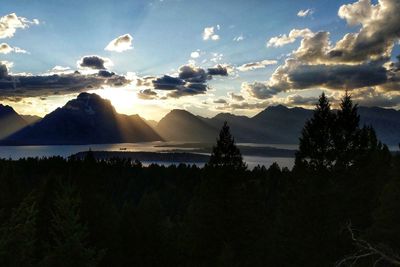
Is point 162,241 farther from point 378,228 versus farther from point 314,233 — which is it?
point 378,228

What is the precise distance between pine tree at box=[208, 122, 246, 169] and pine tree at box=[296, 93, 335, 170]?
5.34 metres

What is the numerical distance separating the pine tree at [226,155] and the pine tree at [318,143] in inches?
210

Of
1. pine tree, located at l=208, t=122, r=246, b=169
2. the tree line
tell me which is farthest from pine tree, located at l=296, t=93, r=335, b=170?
pine tree, located at l=208, t=122, r=246, b=169

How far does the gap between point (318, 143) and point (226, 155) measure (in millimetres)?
7430

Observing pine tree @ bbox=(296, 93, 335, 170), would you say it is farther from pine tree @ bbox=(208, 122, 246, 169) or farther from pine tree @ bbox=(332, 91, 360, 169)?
pine tree @ bbox=(208, 122, 246, 169)

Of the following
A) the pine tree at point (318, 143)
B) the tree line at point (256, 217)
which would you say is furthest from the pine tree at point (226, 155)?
the pine tree at point (318, 143)

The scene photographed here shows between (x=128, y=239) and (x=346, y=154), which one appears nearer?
(x=346, y=154)

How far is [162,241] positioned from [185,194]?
77918 mm

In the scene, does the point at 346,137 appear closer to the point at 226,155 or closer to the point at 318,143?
the point at 318,143

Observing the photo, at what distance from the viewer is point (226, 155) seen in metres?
30.5

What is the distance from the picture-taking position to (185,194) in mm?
107688

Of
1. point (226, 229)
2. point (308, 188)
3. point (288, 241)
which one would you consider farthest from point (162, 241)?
point (308, 188)

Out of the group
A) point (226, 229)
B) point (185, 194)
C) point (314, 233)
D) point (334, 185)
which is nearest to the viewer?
point (314, 233)

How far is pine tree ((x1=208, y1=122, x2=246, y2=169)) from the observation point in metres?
30.1
